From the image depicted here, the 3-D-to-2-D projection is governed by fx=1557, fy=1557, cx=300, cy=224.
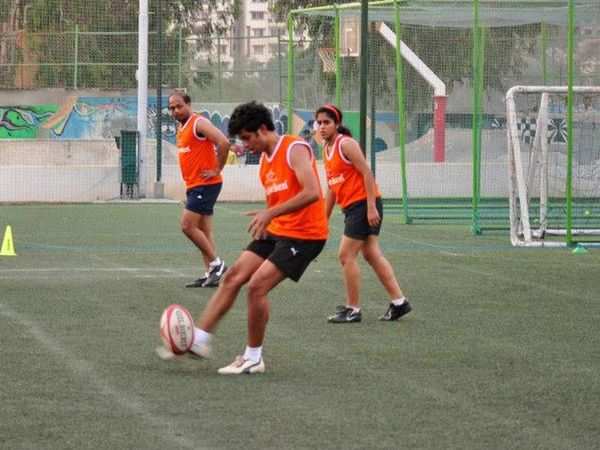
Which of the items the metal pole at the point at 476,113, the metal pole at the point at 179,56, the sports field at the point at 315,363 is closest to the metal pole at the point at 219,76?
the metal pole at the point at 179,56

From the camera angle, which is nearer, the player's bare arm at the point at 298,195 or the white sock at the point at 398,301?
the player's bare arm at the point at 298,195

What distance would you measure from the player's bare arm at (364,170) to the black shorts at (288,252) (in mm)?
2464

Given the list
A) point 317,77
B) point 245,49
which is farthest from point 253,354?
point 245,49

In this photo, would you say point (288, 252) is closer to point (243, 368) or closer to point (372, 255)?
point (243, 368)

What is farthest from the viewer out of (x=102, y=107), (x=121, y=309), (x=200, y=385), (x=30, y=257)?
(x=102, y=107)

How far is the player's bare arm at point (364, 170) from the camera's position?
41.1ft

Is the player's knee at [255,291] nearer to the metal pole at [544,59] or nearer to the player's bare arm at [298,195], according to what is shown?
the player's bare arm at [298,195]

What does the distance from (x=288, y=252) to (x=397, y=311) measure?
305cm

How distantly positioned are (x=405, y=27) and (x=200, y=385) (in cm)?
1783

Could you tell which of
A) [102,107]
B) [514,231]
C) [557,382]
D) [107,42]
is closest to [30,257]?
[514,231]

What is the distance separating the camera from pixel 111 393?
9062mm

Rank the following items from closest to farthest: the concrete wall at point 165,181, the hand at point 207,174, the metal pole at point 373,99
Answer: the hand at point 207,174 → the metal pole at point 373,99 → the concrete wall at point 165,181

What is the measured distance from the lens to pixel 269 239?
10.1m

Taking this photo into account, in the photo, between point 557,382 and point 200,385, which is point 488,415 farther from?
point 200,385
